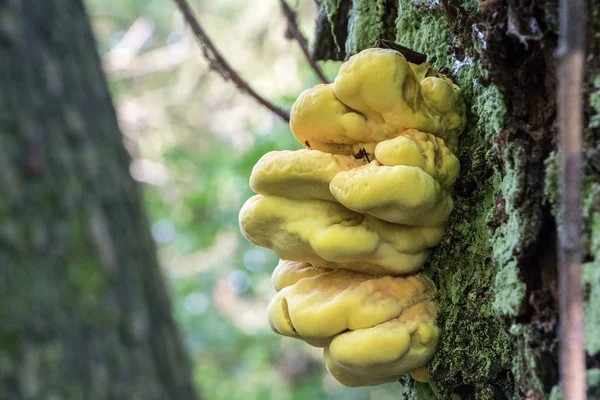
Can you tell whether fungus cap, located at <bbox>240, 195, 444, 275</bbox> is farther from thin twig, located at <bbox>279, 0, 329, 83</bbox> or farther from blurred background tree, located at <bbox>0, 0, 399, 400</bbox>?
blurred background tree, located at <bbox>0, 0, 399, 400</bbox>

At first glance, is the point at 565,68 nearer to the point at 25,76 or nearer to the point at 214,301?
the point at 25,76

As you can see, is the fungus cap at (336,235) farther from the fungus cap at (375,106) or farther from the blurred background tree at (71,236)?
the blurred background tree at (71,236)

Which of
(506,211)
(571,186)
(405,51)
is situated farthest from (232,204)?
(571,186)

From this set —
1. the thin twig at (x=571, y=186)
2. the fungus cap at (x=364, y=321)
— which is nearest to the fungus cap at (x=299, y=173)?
the fungus cap at (x=364, y=321)

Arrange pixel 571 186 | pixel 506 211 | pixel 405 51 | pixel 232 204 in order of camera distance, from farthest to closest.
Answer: pixel 232 204
pixel 405 51
pixel 506 211
pixel 571 186

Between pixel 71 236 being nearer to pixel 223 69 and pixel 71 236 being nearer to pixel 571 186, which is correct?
pixel 223 69

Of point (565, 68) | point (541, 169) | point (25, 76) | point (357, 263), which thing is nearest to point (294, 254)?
point (357, 263)
